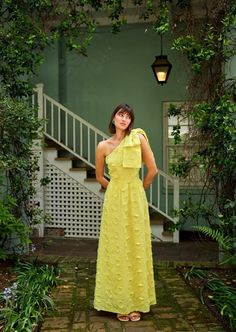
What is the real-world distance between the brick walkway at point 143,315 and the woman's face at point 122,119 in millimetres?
1698

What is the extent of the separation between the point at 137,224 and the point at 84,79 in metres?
5.70

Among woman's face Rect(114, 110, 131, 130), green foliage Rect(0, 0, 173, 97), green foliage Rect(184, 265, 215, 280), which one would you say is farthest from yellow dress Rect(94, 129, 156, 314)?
green foliage Rect(0, 0, 173, 97)

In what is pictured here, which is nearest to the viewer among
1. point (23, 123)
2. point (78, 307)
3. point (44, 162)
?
point (78, 307)

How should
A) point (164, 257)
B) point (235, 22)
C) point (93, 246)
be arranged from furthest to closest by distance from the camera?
1. point (93, 246)
2. point (164, 257)
3. point (235, 22)

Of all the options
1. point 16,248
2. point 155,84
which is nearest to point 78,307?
point 16,248

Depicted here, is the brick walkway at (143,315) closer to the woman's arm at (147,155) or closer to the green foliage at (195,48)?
the woman's arm at (147,155)

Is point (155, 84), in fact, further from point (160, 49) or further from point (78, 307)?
point (78, 307)

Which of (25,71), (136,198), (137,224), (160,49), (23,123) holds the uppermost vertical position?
(160,49)

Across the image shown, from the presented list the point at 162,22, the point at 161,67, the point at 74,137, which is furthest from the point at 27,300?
the point at 161,67

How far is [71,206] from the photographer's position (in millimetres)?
7184

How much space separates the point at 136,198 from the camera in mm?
3246

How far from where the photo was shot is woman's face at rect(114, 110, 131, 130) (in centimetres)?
321

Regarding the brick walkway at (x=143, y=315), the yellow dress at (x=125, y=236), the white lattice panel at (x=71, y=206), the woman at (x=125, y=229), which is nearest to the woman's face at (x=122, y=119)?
the woman at (x=125, y=229)

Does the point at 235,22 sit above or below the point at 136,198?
above
